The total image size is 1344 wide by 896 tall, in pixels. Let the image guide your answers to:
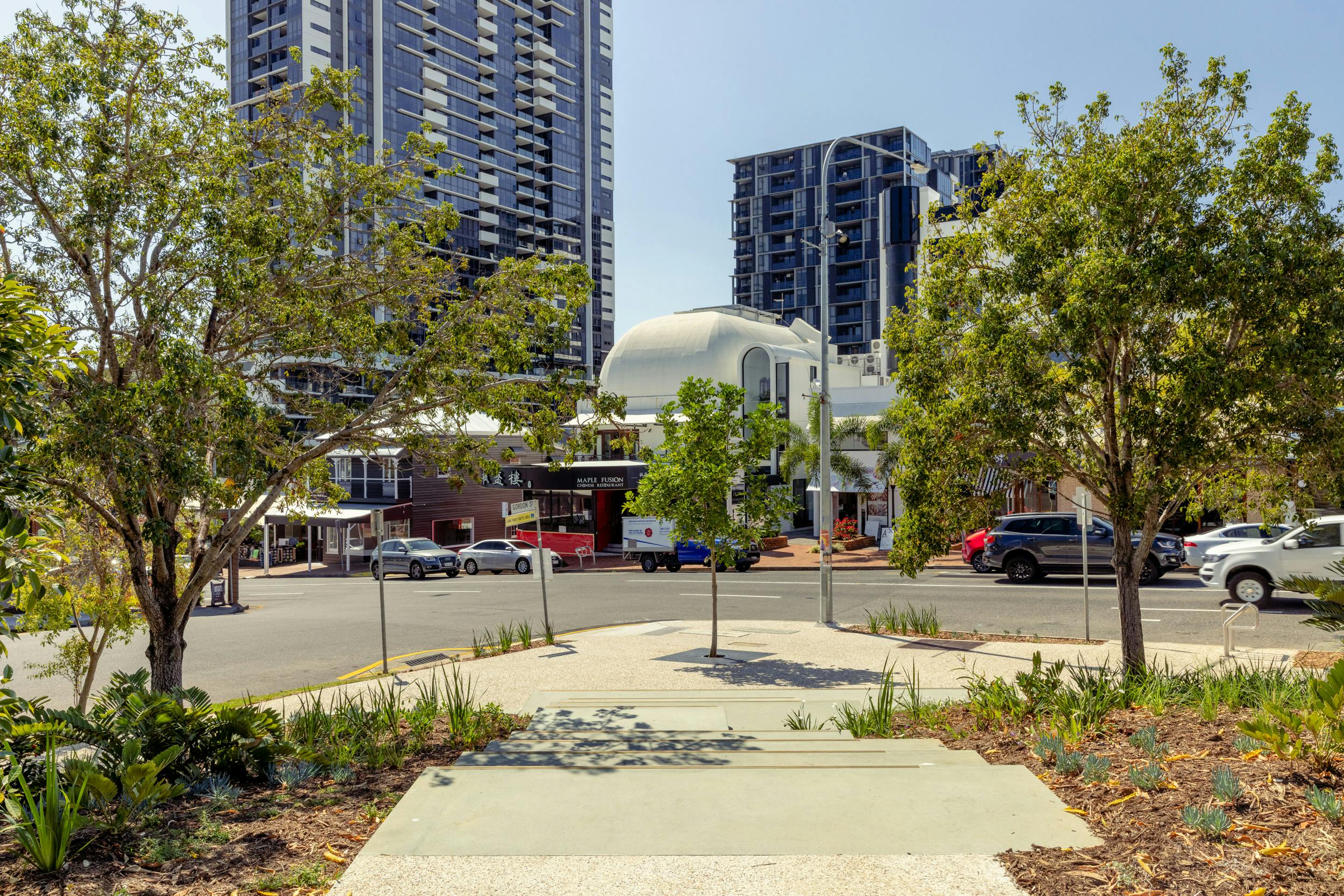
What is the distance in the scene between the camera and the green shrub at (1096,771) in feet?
17.4

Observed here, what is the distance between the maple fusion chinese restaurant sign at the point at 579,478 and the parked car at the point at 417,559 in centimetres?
532

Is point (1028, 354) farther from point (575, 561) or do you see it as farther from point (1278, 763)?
point (575, 561)

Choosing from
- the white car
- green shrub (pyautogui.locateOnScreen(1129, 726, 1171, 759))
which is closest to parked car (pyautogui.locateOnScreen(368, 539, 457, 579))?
the white car

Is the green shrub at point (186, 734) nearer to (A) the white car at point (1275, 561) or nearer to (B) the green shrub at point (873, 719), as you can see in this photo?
(B) the green shrub at point (873, 719)

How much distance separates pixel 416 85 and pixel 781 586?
79.3 metres

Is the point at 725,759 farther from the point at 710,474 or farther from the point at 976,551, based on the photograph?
the point at 976,551

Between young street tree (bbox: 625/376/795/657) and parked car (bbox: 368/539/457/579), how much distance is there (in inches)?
878

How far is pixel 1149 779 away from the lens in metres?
5.02

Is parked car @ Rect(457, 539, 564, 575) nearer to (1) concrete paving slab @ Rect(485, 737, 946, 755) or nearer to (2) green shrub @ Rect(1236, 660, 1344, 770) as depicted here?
(1) concrete paving slab @ Rect(485, 737, 946, 755)

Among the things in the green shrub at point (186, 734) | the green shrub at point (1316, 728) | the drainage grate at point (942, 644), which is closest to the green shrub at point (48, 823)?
the green shrub at point (186, 734)

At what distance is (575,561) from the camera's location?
38.3 metres

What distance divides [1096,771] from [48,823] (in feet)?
17.8

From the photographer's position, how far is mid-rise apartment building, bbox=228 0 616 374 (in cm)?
8406

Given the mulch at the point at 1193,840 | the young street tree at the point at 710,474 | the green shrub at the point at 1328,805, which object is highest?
the young street tree at the point at 710,474
